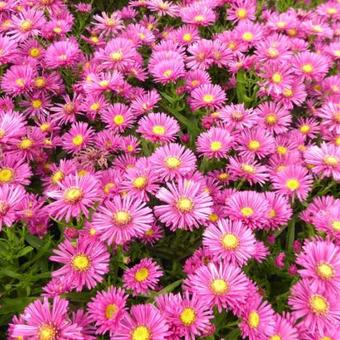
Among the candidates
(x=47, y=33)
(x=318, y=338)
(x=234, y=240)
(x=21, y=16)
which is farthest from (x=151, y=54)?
(x=318, y=338)

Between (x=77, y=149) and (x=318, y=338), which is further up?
(x=77, y=149)

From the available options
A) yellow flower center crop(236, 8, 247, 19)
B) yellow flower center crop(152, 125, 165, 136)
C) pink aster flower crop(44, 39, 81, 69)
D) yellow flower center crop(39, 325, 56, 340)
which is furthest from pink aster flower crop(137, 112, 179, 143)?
yellow flower center crop(236, 8, 247, 19)

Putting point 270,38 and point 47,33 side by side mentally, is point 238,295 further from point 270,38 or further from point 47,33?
point 47,33

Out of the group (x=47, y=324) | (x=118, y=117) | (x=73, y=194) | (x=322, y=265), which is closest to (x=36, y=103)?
(x=118, y=117)

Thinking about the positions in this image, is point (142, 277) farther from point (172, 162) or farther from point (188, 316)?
point (172, 162)

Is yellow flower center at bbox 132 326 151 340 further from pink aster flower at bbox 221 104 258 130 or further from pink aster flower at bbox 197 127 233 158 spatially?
pink aster flower at bbox 221 104 258 130
